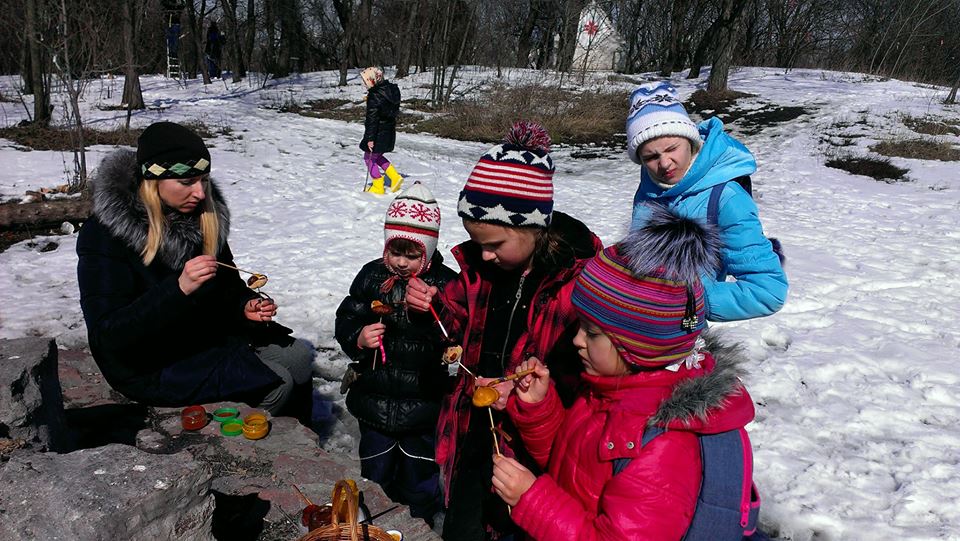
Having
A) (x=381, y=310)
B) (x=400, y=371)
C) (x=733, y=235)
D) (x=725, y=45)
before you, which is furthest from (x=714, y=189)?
(x=725, y=45)

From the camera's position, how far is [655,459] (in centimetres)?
151

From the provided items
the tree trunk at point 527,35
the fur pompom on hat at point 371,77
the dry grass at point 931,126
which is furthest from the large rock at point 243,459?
the tree trunk at point 527,35

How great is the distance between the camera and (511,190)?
81.3 inches

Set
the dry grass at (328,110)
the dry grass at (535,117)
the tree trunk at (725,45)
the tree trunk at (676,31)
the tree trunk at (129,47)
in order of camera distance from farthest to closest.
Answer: the tree trunk at (676,31) → the tree trunk at (725,45) → the dry grass at (328,110) → the dry grass at (535,117) → the tree trunk at (129,47)

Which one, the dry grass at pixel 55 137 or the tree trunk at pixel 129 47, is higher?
the tree trunk at pixel 129 47

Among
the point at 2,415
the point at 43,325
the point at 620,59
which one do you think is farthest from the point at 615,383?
the point at 620,59

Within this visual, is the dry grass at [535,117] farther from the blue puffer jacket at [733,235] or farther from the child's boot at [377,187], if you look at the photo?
the blue puffer jacket at [733,235]

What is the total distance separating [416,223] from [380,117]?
244 inches

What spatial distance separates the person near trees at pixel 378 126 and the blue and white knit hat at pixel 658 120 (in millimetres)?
6273

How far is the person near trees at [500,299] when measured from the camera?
2.09 metres

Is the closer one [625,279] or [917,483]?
[625,279]

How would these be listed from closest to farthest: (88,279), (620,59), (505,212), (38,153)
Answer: (505,212), (88,279), (38,153), (620,59)

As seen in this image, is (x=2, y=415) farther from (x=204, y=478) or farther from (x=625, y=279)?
(x=625, y=279)

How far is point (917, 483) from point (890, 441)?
418 millimetres
